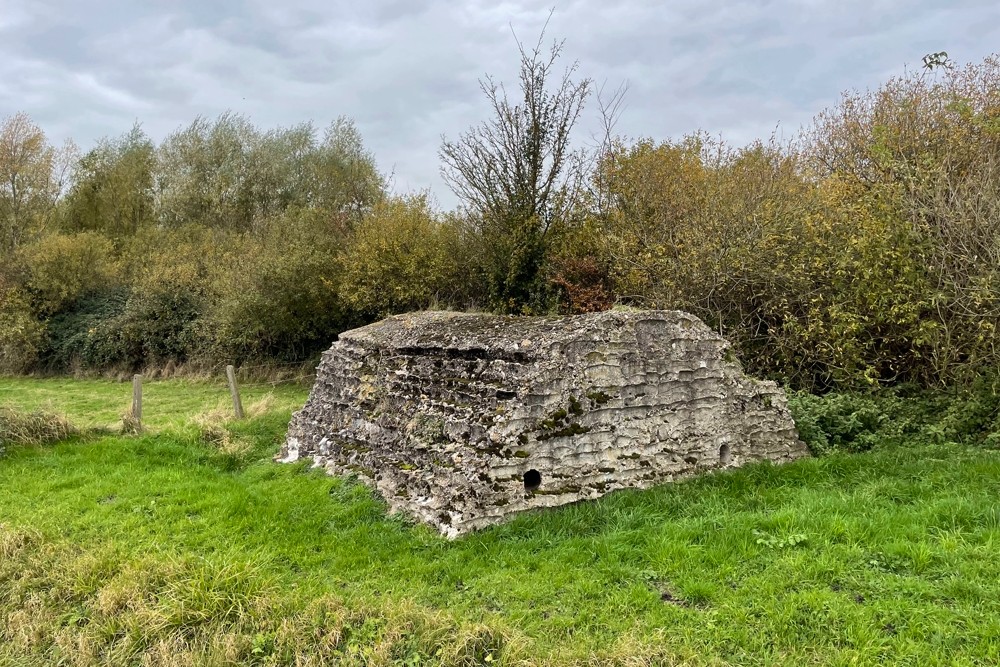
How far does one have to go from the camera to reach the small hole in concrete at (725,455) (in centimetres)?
819

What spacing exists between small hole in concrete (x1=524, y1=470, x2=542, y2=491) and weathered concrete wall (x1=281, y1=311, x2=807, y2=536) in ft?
0.04

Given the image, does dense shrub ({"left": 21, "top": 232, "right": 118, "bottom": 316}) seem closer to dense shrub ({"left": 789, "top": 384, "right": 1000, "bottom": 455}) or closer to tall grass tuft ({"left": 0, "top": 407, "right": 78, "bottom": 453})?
tall grass tuft ({"left": 0, "top": 407, "right": 78, "bottom": 453})

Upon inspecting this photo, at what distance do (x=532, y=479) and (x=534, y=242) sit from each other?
1041cm

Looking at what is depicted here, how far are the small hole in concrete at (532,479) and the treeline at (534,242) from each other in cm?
586

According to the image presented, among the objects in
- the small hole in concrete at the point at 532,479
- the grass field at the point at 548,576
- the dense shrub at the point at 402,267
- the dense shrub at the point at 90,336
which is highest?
the dense shrub at the point at 402,267

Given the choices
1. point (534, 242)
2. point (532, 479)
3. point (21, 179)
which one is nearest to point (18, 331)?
point (21, 179)

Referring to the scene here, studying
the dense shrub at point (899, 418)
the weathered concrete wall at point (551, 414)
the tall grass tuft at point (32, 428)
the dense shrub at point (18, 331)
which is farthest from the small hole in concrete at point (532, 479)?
the dense shrub at point (18, 331)

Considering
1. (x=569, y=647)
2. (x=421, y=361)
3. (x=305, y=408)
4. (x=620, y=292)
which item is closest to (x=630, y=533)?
(x=569, y=647)

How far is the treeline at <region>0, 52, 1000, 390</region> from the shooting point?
969 cm

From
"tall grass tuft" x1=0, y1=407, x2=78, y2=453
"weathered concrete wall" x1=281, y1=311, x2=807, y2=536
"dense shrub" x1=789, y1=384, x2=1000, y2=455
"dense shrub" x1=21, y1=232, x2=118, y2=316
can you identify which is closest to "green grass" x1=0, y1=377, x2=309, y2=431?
"tall grass tuft" x1=0, y1=407, x2=78, y2=453

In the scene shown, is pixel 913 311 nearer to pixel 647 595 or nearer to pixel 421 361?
pixel 647 595

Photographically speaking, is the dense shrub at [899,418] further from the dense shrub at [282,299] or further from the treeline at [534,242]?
the dense shrub at [282,299]

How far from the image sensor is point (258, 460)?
1126cm

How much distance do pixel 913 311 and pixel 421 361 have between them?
7521mm
